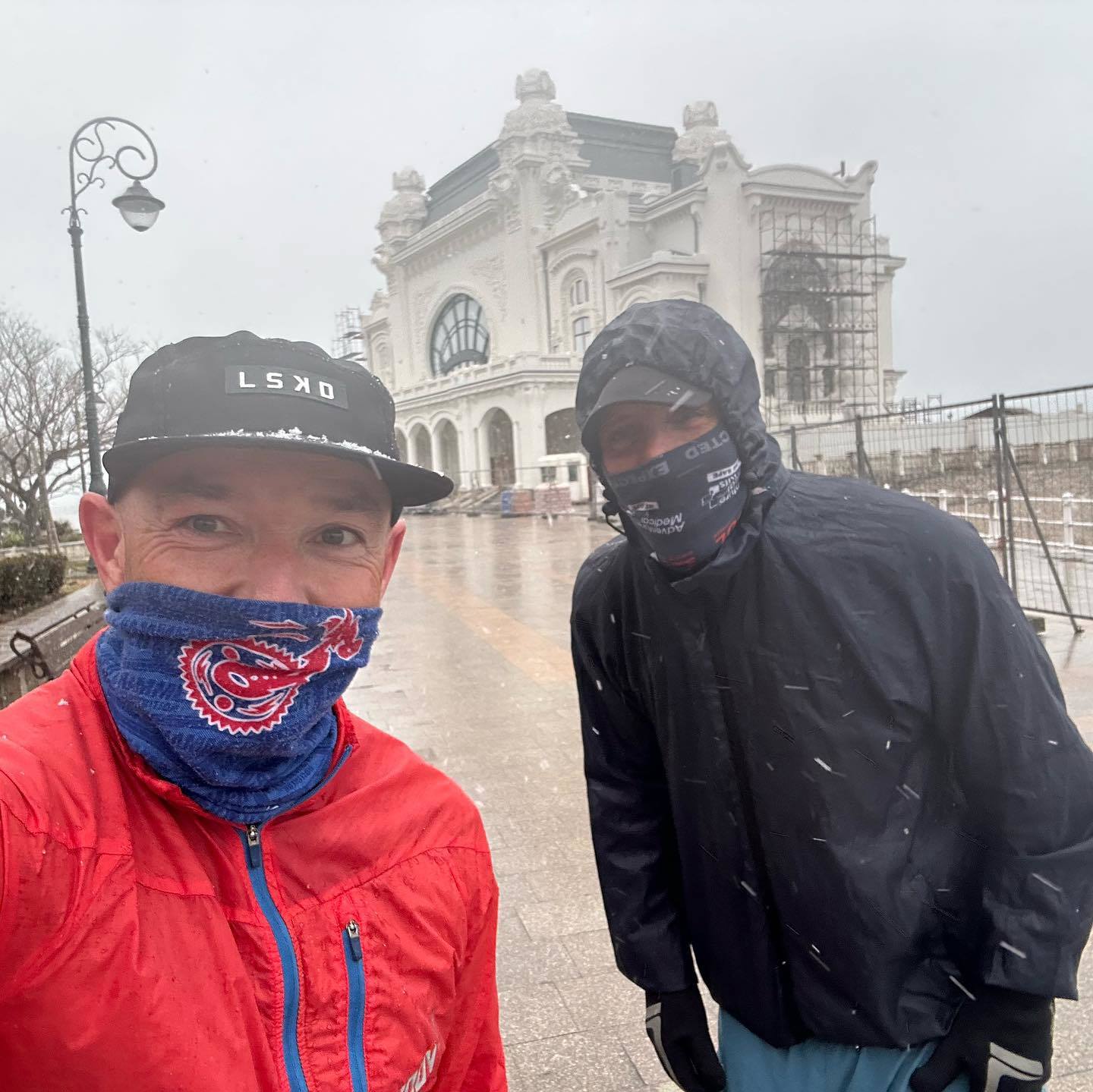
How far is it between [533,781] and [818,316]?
140 ft

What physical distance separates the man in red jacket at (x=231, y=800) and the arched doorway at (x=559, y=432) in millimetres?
40574

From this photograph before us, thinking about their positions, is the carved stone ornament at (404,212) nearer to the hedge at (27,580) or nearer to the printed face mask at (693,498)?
the hedge at (27,580)

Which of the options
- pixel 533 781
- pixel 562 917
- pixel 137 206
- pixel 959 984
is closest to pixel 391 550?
pixel 959 984

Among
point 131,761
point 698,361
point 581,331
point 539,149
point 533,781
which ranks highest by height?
point 539,149

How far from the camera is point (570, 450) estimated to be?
138 feet

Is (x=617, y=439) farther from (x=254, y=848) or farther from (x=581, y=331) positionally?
(x=581, y=331)

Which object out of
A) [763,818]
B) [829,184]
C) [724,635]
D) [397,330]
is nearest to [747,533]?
[724,635]

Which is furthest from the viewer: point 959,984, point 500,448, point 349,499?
point 500,448

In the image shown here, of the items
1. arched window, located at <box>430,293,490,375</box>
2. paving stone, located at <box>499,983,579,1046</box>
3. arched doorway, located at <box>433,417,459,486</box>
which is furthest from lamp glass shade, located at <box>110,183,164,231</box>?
arched window, located at <box>430,293,490,375</box>

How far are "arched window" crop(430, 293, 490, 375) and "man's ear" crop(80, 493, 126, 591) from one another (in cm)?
5061

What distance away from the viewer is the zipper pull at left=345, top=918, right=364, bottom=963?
132 cm

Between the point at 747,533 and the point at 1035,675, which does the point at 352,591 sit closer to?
the point at 747,533

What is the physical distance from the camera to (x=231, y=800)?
1.27m

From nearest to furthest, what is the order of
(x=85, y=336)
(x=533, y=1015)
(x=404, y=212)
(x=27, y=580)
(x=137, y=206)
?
(x=533, y=1015), (x=27, y=580), (x=137, y=206), (x=85, y=336), (x=404, y=212)
